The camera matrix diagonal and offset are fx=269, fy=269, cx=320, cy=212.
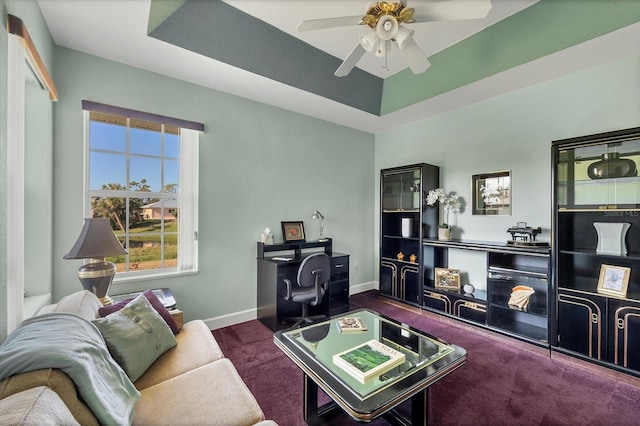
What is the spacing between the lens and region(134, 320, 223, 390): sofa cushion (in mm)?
1531

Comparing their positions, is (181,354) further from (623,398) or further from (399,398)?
(623,398)

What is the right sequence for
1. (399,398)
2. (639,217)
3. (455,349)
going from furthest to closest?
(639,217)
(455,349)
(399,398)

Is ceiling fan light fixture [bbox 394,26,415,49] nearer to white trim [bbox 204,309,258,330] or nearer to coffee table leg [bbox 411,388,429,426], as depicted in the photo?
coffee table leg [bbox 411,388,429,426]

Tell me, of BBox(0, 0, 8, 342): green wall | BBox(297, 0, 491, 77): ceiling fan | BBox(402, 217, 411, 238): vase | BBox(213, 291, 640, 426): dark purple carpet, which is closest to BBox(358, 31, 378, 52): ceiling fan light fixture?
BBox(297, 0, 491, 77): ceiling fan

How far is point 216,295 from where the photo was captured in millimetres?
3141

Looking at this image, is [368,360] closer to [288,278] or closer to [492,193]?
[288,278]

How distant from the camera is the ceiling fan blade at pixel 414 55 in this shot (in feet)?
6.62

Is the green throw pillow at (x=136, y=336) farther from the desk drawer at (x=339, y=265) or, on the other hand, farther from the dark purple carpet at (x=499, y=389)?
the desk drawer at (x=339, y=265)

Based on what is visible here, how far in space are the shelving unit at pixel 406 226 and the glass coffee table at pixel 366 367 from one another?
1.72 metres

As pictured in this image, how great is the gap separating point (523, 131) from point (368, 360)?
10.2 feet

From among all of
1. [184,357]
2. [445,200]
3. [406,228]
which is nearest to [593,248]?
[445,200]

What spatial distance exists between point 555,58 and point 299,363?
11.0ft

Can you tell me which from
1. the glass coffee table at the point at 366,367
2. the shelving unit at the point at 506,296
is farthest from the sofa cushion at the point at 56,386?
the shelving unit at the point at 506,296

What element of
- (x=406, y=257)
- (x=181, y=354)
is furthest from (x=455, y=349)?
(x=406, y=257)
